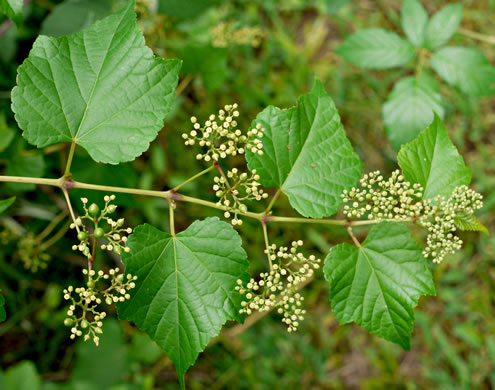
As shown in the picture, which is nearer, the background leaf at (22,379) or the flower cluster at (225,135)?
the flower cluster at (225,135)

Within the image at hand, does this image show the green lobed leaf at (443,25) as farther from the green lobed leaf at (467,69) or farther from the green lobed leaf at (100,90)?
the green lobed leaf at (100,90)

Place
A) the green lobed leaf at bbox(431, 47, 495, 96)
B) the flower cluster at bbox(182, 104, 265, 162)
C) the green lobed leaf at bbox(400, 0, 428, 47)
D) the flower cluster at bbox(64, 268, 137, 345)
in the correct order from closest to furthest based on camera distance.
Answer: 1. the flower cluster at bbox(64, 268, 137, 345)
2. the flower cluster at bbox(182, 104, 265, 162)
3. the green lobed leaf at bbox(431, 47, 495, 96)
4. the green lobed leaf at bbox(400, 0, 428, 47)

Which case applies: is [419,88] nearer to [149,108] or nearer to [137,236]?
[149,108]

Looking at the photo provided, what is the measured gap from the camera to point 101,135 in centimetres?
169

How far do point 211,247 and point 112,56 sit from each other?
0.84 m

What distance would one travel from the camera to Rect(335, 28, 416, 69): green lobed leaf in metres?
2.67

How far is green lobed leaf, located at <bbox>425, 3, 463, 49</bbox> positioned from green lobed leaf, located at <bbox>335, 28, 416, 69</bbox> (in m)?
0.14

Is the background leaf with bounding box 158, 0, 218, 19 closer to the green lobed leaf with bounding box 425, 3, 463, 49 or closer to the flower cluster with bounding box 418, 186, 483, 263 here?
the green lobed leaf with bounding box 425, 3, 463, 49

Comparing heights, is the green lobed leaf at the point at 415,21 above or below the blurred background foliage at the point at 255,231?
above

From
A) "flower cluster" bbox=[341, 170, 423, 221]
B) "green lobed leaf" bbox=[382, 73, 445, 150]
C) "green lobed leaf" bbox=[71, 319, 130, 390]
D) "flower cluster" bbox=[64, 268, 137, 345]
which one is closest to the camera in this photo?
"flower cluster" bbox=[64, 268, 137, 345]

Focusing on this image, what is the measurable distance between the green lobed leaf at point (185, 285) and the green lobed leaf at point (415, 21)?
1.91 meters

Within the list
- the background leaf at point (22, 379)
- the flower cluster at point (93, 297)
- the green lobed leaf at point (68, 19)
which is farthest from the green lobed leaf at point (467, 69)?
the background leaf at point (22, 379)

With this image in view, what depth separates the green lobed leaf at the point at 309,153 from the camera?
1.76 m

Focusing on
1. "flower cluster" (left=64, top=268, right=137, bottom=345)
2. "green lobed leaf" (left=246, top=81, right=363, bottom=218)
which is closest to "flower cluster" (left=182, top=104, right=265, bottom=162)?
"green lobed leaf" (left=246, top=81, right=363, bottom=218)
